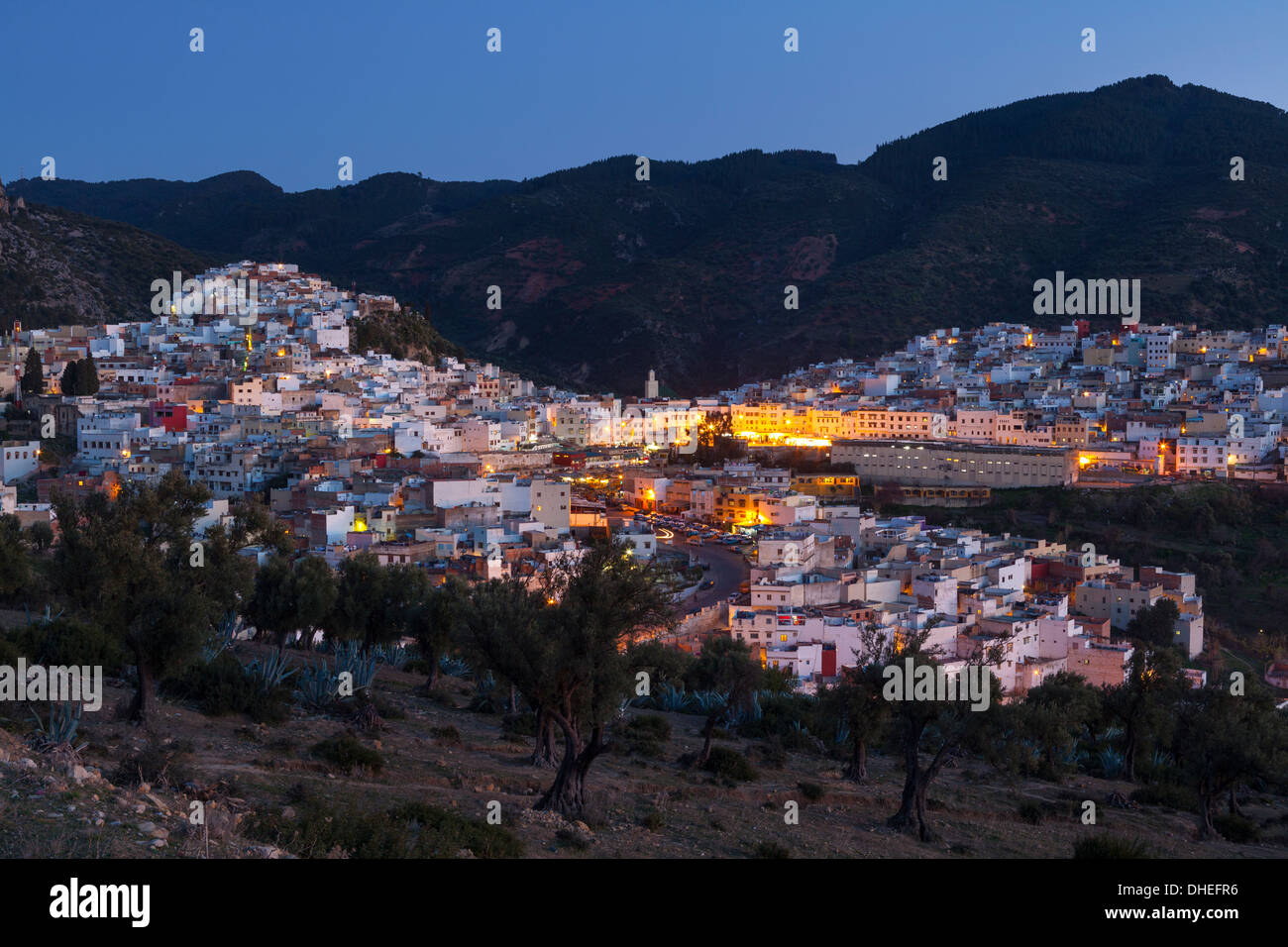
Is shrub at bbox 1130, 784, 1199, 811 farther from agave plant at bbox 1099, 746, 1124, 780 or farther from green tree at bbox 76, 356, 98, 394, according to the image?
green tree at bbox 76, 356, 98, 394

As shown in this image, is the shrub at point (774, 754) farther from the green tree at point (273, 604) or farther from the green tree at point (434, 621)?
the green tree at point (273, 604)

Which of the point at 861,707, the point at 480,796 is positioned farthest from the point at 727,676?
the point at 480,796

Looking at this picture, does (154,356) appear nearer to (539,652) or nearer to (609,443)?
(609,443)

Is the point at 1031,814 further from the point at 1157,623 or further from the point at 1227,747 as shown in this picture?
the point at 1157,623

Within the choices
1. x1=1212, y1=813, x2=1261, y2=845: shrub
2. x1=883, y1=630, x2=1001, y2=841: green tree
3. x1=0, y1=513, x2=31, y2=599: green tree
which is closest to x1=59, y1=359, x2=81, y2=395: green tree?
x1=0, y1=513, x2=31, y2=599: green tree

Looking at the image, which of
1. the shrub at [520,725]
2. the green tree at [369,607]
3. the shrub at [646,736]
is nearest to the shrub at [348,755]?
the shrub at [520,725]

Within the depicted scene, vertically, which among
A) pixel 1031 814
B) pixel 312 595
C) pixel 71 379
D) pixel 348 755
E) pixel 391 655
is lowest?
pixel 1031 814
